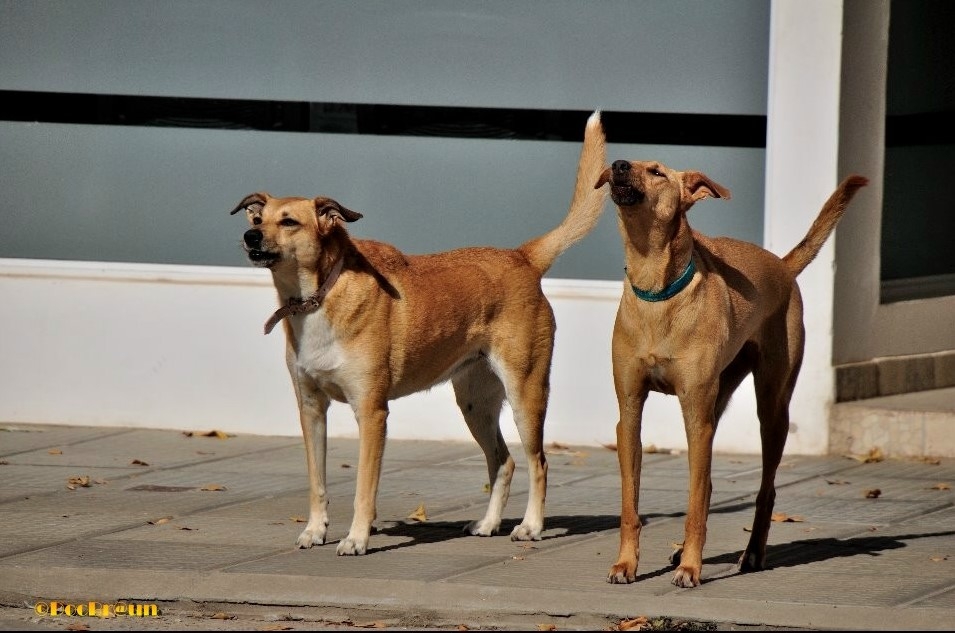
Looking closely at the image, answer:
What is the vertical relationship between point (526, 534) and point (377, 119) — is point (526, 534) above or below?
below

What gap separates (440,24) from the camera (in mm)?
11547

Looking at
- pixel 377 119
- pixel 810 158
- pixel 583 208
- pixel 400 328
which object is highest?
pixel 377 119

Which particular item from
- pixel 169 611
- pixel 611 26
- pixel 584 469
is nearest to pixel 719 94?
pixel 611 26

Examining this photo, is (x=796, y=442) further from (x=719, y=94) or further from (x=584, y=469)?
(x=719, y=94)

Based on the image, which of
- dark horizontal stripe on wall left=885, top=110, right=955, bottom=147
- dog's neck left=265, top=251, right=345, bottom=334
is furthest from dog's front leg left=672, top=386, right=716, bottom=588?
dark horizontal stripe on wall left=885, top=110, right=955, bottom=147

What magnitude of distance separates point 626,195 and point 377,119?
518cm

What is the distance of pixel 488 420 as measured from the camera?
855cm

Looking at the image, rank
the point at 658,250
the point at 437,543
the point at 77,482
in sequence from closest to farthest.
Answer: the point at 658,250 < the point at 437,543 < the point at 77,482

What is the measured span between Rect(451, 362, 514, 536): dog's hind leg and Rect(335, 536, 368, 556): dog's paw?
0.80 meters

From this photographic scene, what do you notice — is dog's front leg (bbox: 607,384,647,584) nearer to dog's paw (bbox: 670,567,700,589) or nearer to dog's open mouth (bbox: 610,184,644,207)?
dog's paw (bbox: 670,567,700,589)

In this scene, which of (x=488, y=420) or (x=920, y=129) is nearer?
(x=488, y=420)

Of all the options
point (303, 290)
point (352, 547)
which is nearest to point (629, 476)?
point (352, 547)

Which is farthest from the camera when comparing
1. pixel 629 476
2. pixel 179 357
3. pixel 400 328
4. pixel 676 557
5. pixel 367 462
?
pixel 179 357

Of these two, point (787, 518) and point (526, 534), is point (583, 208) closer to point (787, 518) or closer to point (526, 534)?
point (526, 534)
